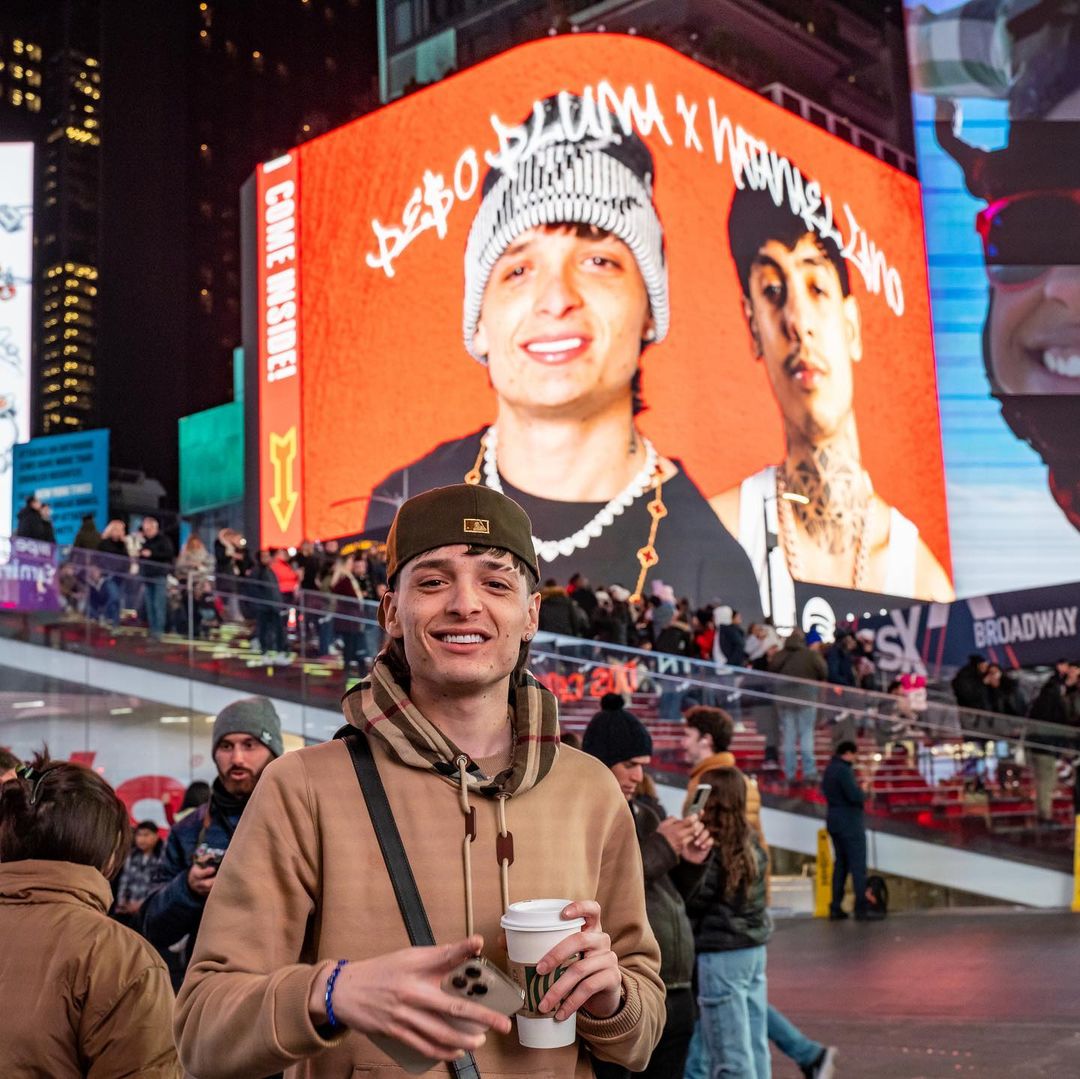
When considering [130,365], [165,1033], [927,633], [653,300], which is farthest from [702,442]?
[130,365]

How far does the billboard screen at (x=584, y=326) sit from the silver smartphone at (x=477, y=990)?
28.9 m

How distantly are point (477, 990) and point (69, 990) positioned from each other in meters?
1.43

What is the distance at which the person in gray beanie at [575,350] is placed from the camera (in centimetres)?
3095

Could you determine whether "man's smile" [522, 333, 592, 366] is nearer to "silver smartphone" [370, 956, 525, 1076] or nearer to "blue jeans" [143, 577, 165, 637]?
"blue jeans" [143, 577, 165, 637]

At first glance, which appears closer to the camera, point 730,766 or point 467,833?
point 467,833

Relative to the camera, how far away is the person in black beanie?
4371 millimetres

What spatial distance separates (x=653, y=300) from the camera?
1256 inches

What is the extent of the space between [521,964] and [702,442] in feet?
102

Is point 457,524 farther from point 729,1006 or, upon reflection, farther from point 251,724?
point 729,1006

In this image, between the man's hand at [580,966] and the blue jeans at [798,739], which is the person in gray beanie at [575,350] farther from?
the man's hand at [580,966]

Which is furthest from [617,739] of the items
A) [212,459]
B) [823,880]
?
[212,459]

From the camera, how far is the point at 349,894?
198 cm

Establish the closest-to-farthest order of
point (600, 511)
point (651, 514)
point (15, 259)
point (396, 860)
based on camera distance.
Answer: point (396, 860)
point (600, 511)
point (651, 514)
point (15, 259)

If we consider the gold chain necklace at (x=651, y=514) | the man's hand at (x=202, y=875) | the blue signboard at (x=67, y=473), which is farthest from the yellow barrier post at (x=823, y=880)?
the blue signboard at (x=67, y=473)
